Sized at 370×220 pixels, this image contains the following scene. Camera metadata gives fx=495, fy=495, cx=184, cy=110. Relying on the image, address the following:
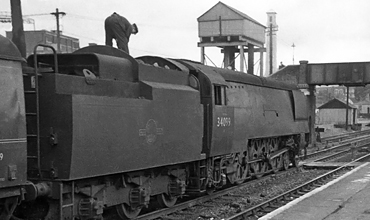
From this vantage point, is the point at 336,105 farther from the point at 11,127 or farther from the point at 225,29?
the point at 11,127

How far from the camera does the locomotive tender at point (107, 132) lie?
6668mm

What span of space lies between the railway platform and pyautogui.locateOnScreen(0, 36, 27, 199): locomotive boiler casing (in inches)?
197

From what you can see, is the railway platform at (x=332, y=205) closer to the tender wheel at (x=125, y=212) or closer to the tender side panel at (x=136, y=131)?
the tender side panel at (x=136, y=131)

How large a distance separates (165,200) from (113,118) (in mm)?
3560

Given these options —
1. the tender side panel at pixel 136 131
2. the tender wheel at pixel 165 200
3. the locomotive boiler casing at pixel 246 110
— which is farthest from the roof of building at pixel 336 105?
the tender side panel at pixel 136 131

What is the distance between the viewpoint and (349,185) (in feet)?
45.9

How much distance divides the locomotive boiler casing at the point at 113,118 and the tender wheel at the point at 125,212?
3.29ft

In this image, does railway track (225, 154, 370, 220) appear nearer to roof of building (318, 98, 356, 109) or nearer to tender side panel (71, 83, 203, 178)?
tender side panel (71, 83, 203, 178)

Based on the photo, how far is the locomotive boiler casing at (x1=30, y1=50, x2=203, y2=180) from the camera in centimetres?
721

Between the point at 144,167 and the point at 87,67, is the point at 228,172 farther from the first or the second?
the point at 87,67

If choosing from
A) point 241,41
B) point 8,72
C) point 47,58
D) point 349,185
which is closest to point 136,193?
point 47,58

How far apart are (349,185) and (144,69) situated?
7708mm

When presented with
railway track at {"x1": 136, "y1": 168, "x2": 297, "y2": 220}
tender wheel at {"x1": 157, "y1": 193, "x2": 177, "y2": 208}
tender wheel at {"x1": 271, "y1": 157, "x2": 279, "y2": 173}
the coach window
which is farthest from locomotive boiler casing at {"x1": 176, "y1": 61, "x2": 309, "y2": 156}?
tender wheel at {"x1": 157, "y1": 193, "x2": 177, "y2": 208}

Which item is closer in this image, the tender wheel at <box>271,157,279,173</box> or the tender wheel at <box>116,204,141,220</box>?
the tender wheel at <box>116,204,141,220</box>
